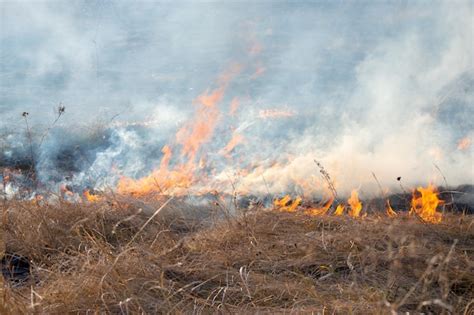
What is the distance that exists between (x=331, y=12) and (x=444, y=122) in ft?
27.2

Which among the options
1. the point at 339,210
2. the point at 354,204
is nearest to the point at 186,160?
the point at 354,204

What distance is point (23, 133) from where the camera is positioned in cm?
796

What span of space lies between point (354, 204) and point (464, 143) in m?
2.08

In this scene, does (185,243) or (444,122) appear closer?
(185,243)

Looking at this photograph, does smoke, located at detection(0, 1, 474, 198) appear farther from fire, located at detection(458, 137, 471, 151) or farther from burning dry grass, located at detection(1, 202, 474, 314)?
burning dry grass, located at detection(1, 202, 474, 314)

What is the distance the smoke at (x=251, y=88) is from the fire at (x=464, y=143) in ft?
0.18

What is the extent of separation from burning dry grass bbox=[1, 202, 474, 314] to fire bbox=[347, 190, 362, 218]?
34.4 inches

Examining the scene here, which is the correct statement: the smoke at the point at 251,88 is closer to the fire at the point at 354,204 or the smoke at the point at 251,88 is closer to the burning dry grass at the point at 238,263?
the fire at the point at 354,204

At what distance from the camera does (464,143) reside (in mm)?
6449

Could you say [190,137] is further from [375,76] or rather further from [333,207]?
[375,76]

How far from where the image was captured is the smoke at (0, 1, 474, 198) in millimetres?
6520

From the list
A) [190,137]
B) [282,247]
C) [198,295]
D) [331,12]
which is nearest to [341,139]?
[190,137]

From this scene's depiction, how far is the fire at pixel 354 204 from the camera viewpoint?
4.99 m

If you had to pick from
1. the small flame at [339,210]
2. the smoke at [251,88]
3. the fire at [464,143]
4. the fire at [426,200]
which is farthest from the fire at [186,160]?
the fire at [464,143]
